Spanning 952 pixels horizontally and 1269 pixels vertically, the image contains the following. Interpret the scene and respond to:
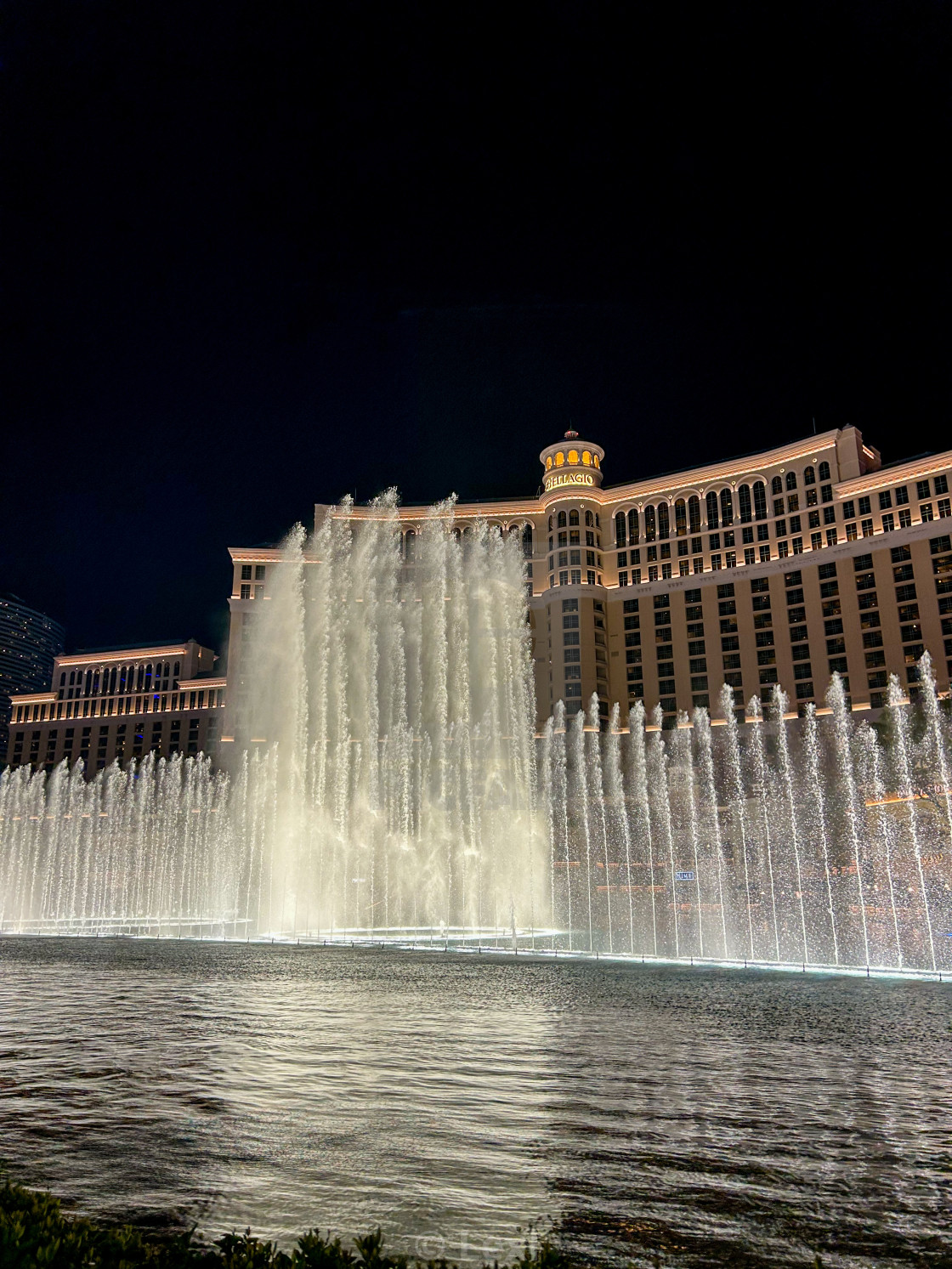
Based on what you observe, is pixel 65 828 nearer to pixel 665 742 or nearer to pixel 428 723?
pixel 428 723

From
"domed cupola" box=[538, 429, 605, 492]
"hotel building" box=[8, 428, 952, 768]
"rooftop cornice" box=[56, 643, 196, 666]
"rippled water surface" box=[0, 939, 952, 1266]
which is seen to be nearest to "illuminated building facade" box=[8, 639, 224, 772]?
"rooftop cornice" box=[56, 643, 196, 666]

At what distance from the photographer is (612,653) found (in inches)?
3713

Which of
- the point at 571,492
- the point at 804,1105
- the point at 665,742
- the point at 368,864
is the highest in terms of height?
the point at 571,492

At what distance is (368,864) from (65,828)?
27295 mm

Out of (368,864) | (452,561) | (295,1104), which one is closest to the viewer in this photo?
(295,1104)

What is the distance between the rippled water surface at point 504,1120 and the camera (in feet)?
18.7

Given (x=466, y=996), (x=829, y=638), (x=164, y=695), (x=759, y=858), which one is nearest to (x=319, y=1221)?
(x=466, y=996)

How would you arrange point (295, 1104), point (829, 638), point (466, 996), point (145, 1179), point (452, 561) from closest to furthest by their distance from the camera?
point (145, 1179), point (295, 1104), point (466, 996), point (452, 561), point (829, 638)

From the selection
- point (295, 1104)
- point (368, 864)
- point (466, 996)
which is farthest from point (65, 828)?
point (295, 1104)

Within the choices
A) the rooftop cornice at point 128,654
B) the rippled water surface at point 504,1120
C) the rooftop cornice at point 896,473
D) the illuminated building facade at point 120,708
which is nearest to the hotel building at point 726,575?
the rooftop cornice at point 896,473

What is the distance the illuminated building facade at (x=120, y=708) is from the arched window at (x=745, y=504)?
68.4m

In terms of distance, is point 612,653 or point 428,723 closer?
point 428,723

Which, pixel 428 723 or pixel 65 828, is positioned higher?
pixel 428 723

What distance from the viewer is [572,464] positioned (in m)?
99.6
